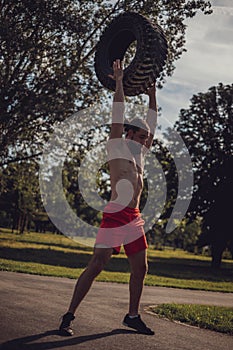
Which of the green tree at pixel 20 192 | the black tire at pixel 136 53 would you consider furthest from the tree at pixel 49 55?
the black tire at pixel 136 53

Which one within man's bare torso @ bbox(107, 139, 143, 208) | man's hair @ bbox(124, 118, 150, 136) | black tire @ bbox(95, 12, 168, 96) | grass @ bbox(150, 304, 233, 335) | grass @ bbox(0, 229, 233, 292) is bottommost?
grass @ bbox(0, 229, 233, 292)

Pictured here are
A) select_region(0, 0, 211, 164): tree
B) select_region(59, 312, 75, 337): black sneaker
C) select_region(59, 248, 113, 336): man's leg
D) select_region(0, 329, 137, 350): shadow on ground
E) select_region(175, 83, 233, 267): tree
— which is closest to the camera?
select_region(0, 329, 137, 350): shadow on ground

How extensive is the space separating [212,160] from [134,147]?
32.3 meters

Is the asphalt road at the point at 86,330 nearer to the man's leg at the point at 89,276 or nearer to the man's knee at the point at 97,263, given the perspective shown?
the man's leg at the point at 89,276

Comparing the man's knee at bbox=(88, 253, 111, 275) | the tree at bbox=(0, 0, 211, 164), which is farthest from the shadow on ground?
the tree at bbox=(0, 0, 211, 164)

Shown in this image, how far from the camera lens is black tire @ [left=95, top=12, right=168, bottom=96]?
6.73m

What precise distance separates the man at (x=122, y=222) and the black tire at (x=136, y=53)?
0.93m

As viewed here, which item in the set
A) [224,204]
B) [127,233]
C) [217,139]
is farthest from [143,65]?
[217,139]

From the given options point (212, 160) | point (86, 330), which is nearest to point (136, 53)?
point (86, 330)

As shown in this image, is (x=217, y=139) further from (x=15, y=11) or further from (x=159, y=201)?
(x=15, y=11)

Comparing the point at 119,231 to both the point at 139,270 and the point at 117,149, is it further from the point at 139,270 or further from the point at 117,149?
the point at 117,149

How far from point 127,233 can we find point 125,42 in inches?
131

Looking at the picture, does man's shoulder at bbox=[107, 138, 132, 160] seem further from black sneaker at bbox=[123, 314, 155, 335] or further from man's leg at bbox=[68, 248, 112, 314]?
black sneaker at bbox=[123, 314, 155, 335]

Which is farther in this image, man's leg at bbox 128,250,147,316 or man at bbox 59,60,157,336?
man's leg at bbox 128,250,147,316
